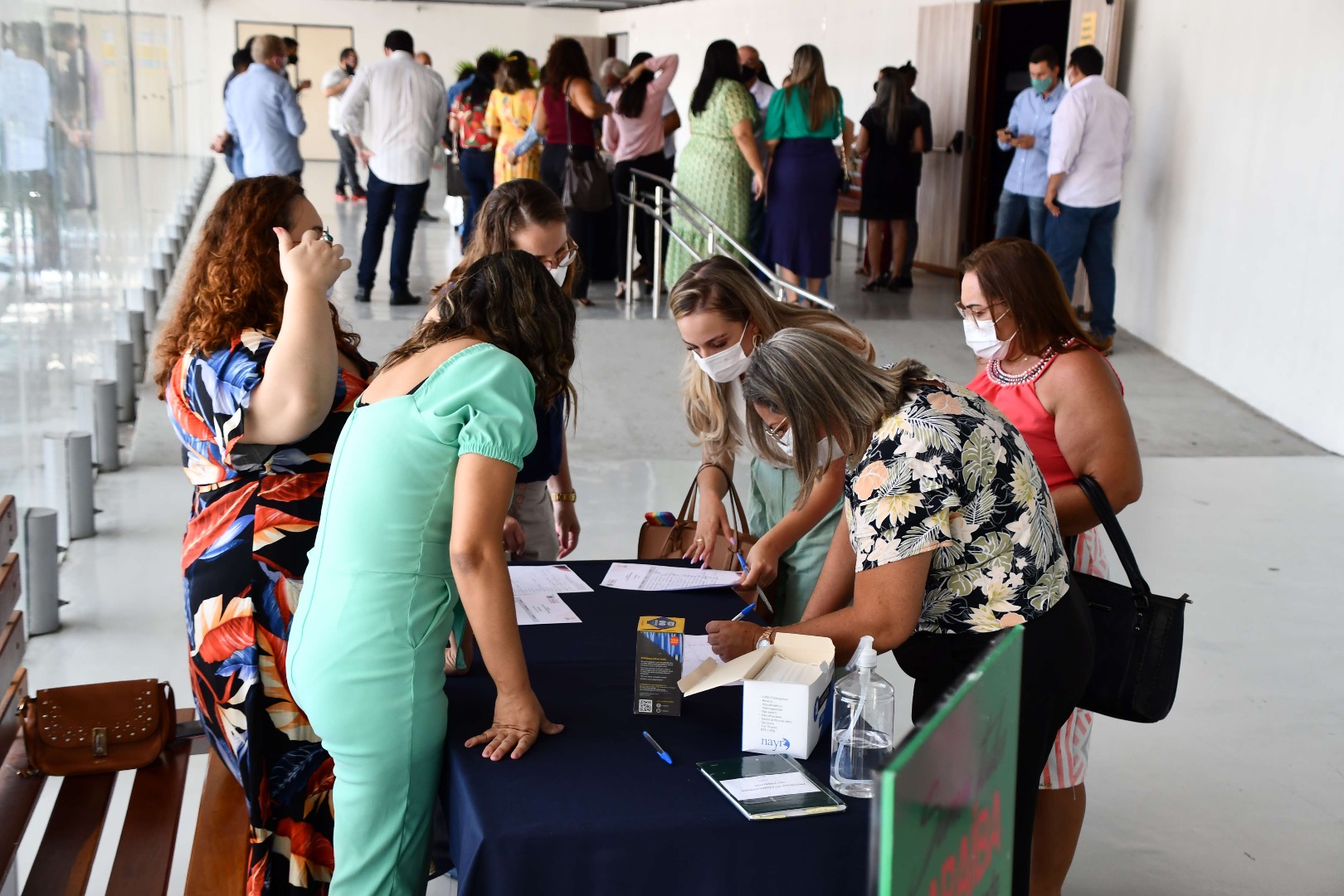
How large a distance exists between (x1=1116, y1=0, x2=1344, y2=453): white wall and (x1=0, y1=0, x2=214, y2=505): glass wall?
5.50m

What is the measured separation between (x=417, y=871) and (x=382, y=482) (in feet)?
1.90

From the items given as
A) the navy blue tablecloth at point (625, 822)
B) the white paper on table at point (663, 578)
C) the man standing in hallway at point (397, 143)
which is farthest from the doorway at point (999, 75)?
the navy blue tablecloth at point (625, 822)

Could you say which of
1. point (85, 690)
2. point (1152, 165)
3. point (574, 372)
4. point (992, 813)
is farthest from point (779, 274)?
point (992, 813)

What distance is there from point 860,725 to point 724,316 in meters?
1.11

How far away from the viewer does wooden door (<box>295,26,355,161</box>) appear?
923 inches

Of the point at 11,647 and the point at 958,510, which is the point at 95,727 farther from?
the point at 958,510

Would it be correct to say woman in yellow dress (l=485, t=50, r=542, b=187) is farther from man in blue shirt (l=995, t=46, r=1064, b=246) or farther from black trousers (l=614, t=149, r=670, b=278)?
man in blue shirt (l=995, t=46, r=1064, b=246)

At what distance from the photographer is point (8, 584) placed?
2.57 m

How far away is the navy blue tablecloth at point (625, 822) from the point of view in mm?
1531

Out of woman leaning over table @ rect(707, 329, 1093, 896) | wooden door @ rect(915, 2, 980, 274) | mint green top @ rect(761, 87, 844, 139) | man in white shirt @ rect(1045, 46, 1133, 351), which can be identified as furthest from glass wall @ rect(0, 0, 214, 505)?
wooden door @ rect(915, 2, 980, 274)

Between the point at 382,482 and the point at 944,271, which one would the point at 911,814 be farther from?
the point at 944,271

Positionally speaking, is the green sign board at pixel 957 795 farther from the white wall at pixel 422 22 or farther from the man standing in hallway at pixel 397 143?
the white wall at pixel 422 22

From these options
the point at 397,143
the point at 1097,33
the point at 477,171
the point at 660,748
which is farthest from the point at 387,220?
the point at 660,748

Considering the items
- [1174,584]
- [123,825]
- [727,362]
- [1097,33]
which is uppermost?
[1097,33]
